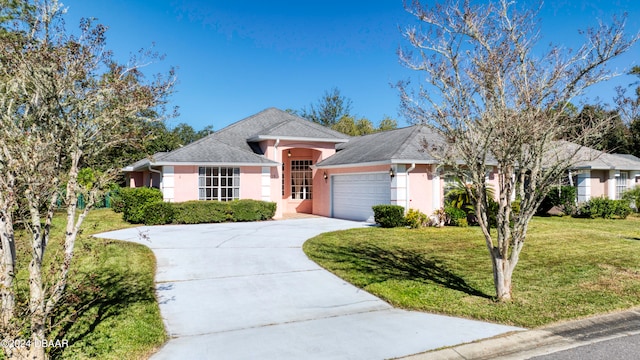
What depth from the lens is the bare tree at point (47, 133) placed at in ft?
12.0

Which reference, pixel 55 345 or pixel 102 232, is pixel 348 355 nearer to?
pixel 55 345

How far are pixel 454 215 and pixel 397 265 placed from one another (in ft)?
24.5

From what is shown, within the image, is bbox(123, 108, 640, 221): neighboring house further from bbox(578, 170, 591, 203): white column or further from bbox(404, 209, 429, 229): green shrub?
bbox(404, 209, 429, 229): green shrub

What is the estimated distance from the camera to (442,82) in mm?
6473

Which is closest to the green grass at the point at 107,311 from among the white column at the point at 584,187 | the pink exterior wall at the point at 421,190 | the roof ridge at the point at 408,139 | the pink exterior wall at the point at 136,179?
the pink exterior wall at the point at 421,190

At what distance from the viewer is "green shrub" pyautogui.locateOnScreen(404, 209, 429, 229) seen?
14388 mm

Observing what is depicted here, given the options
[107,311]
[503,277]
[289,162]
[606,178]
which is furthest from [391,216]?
[606,178]

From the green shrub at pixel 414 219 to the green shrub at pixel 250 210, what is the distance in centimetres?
629

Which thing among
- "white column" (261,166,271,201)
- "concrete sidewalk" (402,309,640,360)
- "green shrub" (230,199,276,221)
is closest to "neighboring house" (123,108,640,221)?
"white column" (261,166,271,201)

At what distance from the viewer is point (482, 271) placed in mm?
8148

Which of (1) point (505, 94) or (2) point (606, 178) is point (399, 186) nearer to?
(1) point (505, 94)

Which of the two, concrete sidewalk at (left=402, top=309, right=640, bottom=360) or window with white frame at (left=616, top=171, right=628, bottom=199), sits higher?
window with white frame at (left=616, top=171, right=628, bottom=199)

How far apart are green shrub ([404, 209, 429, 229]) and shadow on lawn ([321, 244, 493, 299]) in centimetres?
389

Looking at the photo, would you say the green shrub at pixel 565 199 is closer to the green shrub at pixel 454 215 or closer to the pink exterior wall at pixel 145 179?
→ the green shrub at pixel 454 215
